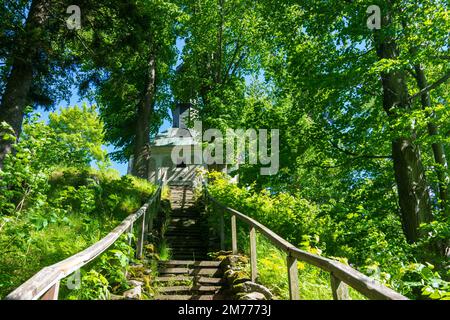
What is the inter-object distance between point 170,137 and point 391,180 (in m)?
21.0

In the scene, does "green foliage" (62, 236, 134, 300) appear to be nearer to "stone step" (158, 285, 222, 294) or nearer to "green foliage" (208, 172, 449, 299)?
"stone step" (158, 285, 222, 294)

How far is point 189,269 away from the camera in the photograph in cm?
784

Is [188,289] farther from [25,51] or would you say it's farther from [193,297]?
[25,51]

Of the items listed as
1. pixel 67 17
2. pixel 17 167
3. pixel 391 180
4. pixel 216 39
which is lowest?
pixel 17 167

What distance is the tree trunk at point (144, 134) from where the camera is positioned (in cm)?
1811

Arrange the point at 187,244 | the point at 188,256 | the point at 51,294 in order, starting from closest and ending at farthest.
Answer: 1. the point at 51,294
2. the point at 188,256
3. the point at 187,244

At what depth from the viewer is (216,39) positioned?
21.6 metres

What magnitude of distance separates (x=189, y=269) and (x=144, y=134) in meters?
12.1

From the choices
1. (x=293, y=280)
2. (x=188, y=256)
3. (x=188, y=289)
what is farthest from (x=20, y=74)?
(x=293, y=280)

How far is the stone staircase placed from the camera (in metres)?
6.73

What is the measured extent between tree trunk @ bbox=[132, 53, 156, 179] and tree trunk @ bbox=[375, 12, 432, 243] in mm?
12005

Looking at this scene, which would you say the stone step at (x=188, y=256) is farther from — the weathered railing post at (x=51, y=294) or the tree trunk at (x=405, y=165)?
the weathered railing post at (x=51, y=294)

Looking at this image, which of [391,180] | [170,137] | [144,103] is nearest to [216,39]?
[144,103]
